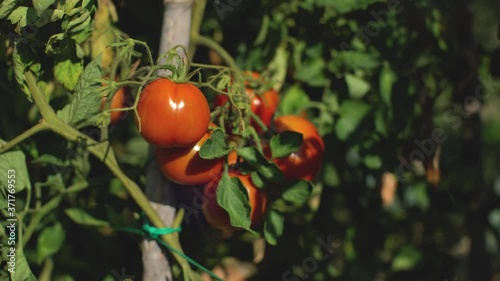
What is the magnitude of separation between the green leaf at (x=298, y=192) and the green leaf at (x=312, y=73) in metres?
0.38

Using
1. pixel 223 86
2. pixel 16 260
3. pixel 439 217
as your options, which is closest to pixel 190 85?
pixel 223 86

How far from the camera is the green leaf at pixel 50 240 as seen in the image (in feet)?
4.57

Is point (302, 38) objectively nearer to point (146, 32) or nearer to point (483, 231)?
point (146, 32)

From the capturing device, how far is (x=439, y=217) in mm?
1792

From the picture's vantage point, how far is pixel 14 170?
1.17m

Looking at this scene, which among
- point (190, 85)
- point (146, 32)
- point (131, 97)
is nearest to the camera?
point (190, 85)

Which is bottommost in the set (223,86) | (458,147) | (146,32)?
(458,147)

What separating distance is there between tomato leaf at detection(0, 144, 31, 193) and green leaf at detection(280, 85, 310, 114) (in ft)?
1.73

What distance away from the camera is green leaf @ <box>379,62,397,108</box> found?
148cm

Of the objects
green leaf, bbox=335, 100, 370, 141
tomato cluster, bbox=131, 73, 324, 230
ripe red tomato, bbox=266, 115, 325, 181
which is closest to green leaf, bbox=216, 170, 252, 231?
tomato cluster, bbox=131, 73, 324, 230

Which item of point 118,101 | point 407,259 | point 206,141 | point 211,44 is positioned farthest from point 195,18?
point 407,259

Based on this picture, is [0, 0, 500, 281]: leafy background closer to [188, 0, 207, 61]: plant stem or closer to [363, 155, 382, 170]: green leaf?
[363, 155, 382, 170]: green leaf

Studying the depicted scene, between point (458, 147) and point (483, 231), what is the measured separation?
199 millimetres

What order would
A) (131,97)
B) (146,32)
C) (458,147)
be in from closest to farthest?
1. (131,97)
2. (146,32)
3. (458,147)
